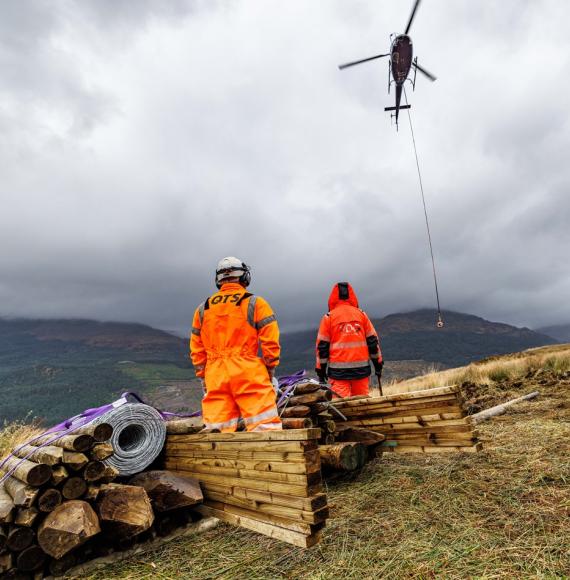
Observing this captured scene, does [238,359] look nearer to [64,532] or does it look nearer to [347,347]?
[64,532]

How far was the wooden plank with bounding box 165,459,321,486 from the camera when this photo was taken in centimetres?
313

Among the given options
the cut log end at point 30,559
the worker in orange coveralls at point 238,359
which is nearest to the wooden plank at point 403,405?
the worker in orange coveralls at point 238,359

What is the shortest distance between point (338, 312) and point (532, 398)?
5.20m

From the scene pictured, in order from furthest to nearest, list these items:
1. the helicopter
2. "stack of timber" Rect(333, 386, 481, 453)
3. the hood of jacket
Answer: the helicopter
the hood of jacket
"stack of timber" Rect(333, 386, 481, 453)

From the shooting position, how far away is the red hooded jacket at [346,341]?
24.7ft

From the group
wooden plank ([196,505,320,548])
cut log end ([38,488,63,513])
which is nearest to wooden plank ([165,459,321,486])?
wooden plank ([196,505,320,548])

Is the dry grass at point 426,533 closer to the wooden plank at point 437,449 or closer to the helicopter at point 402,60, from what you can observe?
the wooden plank at point 437,449

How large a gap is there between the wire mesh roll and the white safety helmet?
5.96ft

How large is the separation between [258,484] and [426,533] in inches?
60.7

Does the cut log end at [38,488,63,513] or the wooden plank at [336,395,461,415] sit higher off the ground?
the wooden plank at [336,395,461,415]

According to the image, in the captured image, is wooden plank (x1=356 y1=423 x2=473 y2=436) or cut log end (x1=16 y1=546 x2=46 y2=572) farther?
wooden plank (x1=356 y1=423 x2=473 y2=436)

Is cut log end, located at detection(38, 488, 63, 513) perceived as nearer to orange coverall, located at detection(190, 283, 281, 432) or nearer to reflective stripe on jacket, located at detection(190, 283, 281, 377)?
orange coverall, located at detection(190, 283, 281, 432)

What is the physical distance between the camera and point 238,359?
4.54 meters

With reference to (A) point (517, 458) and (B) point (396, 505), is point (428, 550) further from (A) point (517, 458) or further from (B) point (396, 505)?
(A) point (517, 458)
